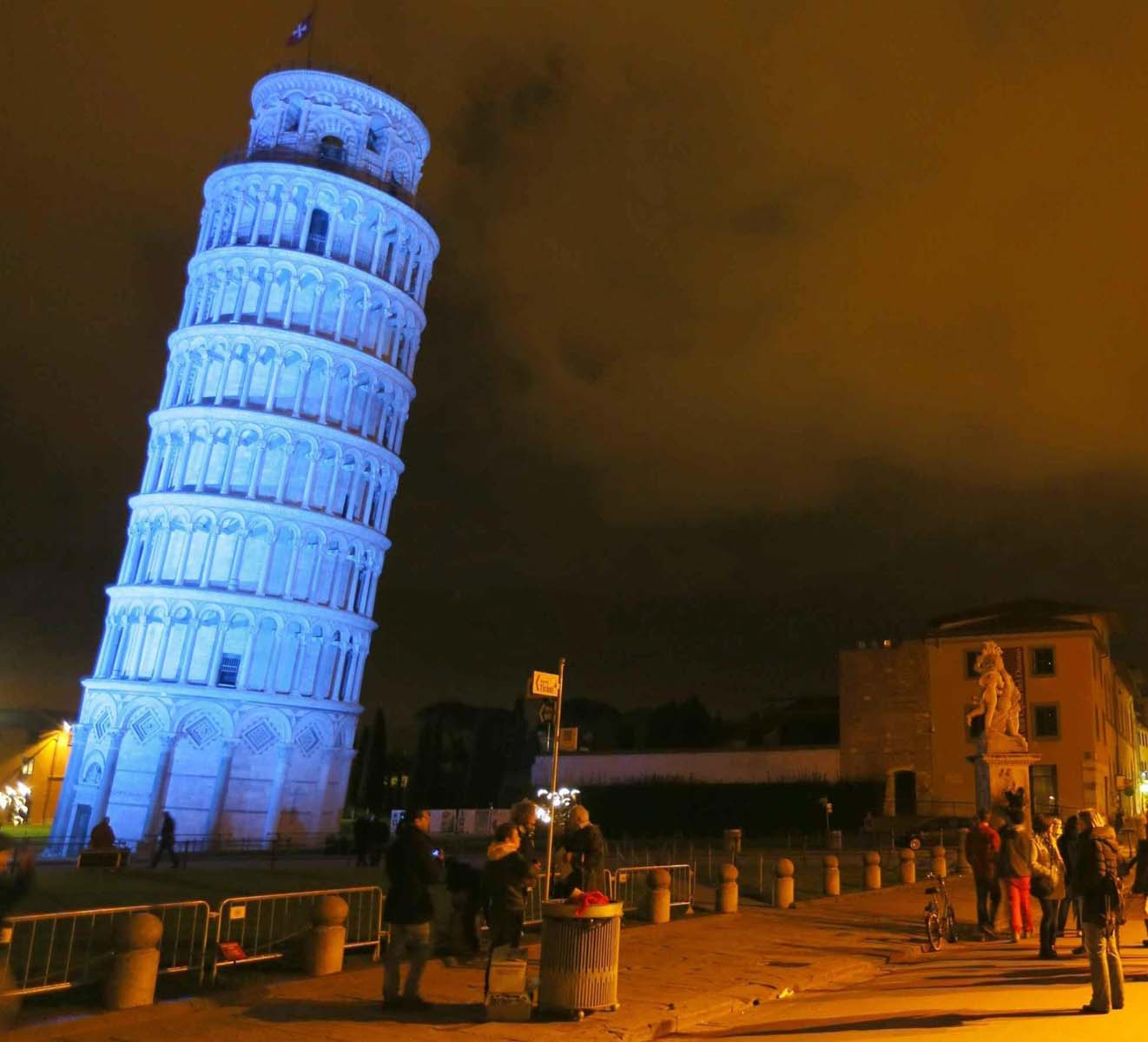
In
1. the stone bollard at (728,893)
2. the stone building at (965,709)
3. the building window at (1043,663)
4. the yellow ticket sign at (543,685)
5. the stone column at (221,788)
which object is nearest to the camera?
the yellow ticket sign at (543,685)

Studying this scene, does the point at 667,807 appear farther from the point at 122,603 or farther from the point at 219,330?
the point at 219,330

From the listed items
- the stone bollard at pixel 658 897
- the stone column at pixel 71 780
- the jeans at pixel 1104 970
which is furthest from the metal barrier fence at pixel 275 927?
the stone column at pixel 71 780

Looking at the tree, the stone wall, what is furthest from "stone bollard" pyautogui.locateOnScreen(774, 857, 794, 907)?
the tree

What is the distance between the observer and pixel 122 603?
54875 mm

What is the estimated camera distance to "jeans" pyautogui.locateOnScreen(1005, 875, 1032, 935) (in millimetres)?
16047

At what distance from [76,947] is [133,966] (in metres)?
6.72

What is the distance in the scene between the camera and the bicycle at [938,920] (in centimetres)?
1555

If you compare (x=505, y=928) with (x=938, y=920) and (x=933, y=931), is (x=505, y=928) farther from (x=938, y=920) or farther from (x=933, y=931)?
(x=938, y=920)

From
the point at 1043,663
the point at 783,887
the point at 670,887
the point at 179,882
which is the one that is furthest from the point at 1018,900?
the point at 1043,663

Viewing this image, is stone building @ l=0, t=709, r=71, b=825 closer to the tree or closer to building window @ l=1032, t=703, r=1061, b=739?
the tree

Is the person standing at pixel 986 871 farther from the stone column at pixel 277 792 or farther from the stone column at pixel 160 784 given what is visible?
the stone column at pixel 160 784

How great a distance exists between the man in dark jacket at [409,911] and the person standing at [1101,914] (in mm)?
6712

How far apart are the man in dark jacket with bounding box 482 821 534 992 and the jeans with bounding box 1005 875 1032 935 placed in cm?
908

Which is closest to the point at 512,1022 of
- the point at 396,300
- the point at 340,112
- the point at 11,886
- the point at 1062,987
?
the point at 11,886
